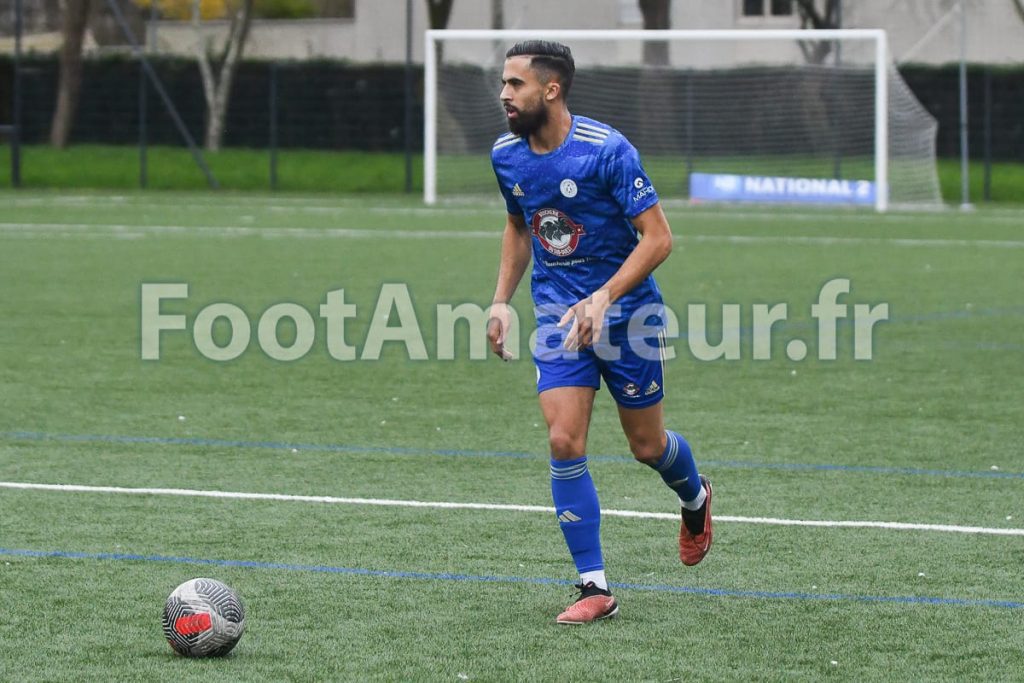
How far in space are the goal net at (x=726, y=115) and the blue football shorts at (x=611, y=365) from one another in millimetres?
22394

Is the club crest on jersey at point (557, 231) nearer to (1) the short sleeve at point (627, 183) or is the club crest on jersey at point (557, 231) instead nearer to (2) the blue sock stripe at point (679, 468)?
(1) the short sleeve at point (627, 183)

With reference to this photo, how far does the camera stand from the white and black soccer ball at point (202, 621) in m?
5.01

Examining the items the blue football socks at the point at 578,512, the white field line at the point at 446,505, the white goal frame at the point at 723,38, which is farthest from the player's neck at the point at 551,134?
the white goal frame at the point at 723,38

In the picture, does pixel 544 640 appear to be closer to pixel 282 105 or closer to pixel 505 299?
pixel 505 299

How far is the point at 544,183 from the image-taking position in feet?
18.9

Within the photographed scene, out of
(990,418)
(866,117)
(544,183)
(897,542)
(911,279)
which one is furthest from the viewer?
(866,117)

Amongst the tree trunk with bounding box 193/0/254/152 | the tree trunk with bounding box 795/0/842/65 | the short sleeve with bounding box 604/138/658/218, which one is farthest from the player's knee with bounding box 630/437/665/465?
the tree trunk with bounding box 193/0/254/152

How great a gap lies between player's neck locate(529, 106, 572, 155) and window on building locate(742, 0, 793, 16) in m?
29.6

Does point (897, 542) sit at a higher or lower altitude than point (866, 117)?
lower

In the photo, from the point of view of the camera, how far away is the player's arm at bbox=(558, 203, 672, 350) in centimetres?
547

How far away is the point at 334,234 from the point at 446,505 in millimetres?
16064

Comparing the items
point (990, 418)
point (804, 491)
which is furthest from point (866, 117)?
point (804, 491)

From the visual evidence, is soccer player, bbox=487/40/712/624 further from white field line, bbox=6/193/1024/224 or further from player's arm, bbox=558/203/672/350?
white field line, bbox=6/193/1024/224

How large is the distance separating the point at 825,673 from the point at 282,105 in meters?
32.8
